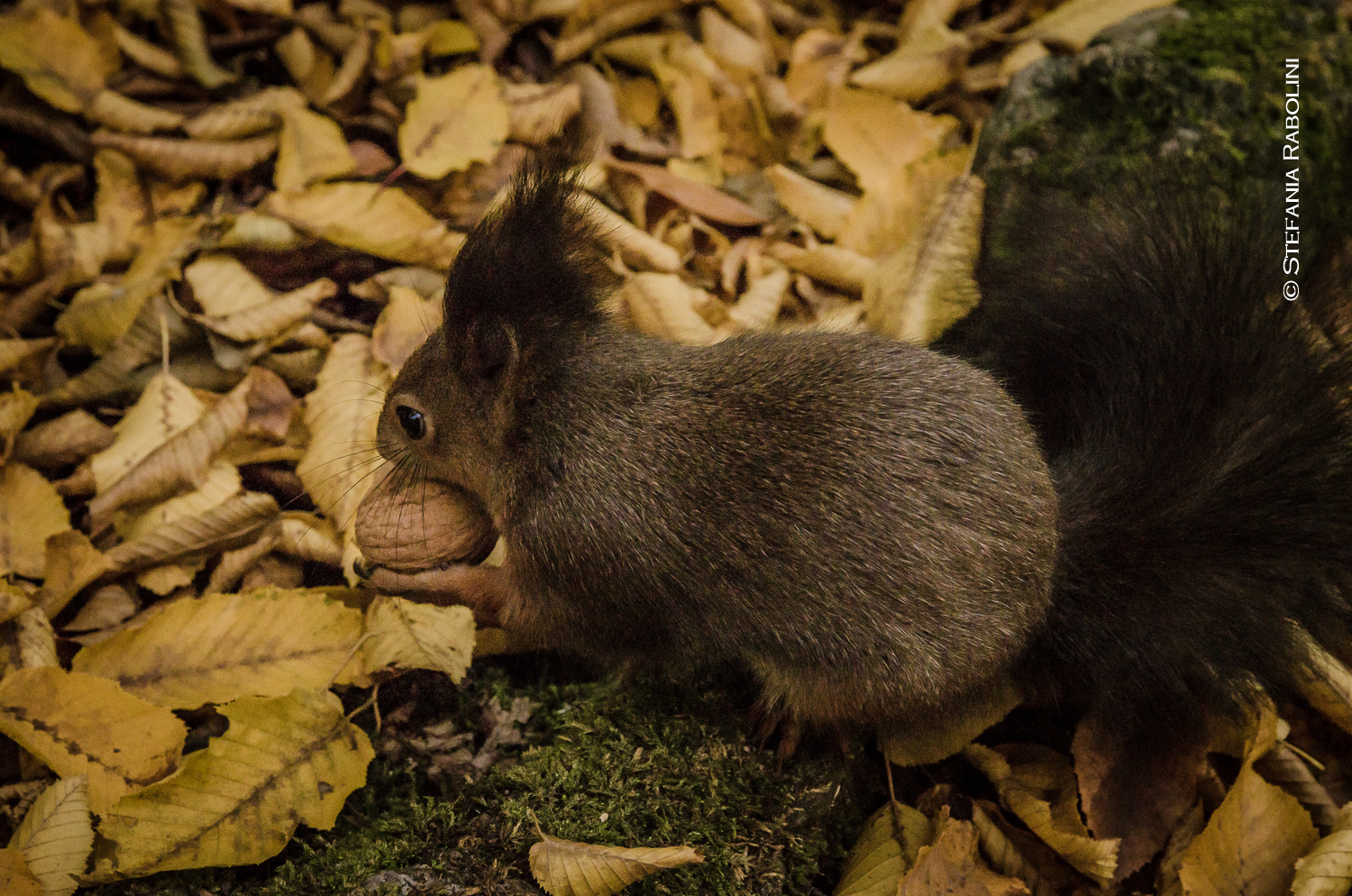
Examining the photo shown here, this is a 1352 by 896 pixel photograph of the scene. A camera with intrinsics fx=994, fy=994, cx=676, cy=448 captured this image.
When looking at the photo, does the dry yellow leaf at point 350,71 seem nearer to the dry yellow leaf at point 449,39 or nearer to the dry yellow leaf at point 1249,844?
the dry yellow leaf at point 449,39

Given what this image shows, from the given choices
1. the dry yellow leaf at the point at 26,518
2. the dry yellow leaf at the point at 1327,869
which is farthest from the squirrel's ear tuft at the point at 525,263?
the dry yellow leaf at the point at 1327,869

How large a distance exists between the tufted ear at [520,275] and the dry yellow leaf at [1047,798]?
4.28 feet

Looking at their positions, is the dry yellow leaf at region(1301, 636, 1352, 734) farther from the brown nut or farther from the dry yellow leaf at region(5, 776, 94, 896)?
the dry yellow leaf at region(5, 776, 94, 896)

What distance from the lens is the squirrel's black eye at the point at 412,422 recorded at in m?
2.16

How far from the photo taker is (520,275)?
1.95 m

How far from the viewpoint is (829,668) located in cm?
189

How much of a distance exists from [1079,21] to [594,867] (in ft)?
10.4

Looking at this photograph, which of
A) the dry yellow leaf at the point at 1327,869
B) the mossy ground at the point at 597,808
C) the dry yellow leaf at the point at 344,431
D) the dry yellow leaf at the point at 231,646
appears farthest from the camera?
the dry yellow leaf at the point at 344,431

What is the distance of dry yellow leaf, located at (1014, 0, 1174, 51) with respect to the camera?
10.9ft

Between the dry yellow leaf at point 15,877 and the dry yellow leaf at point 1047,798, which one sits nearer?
the dry yellow leaf at point 15,877

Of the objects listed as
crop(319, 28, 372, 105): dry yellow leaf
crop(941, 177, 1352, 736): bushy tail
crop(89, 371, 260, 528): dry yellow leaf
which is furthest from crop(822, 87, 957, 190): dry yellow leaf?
crop(89, 371, 260, 528): dry yellow leaf

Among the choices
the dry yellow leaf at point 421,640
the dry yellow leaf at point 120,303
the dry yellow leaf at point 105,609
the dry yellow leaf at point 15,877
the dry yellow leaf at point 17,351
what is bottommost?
the dry yellow leaf at point 105,609

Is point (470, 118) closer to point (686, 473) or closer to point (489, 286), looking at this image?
point (489, 286)

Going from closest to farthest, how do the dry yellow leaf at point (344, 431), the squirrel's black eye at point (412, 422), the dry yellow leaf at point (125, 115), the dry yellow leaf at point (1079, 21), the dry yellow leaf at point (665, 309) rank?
the squirrel's black eye at point (412, 422) < the dry yellow leaf at point (344, 431) < the dry yellow leaf at point (665, 309) < the dry yellow leaf at point (125, 115) < the dry yellow leaf at point (1079, 21)
